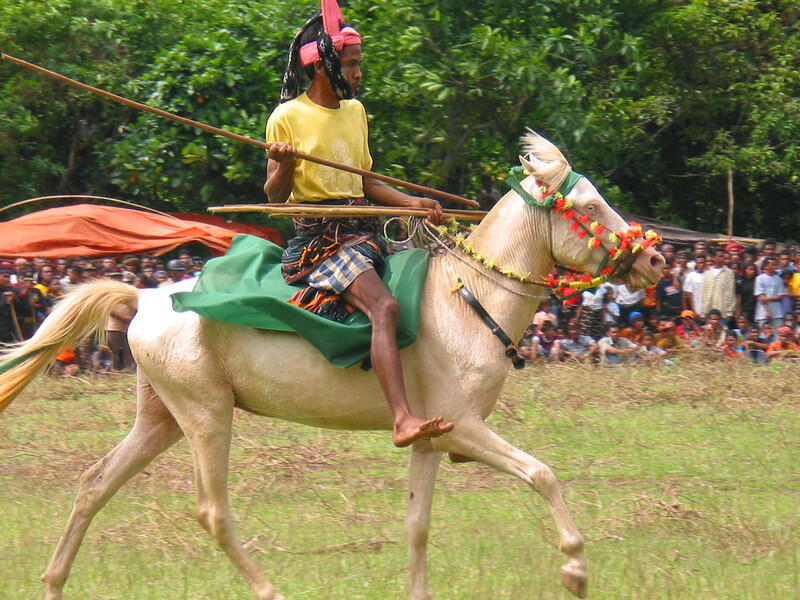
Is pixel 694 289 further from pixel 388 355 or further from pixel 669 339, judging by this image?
pixel 388 355

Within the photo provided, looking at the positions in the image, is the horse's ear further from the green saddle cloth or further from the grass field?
the grass field

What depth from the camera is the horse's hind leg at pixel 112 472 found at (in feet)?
18.2

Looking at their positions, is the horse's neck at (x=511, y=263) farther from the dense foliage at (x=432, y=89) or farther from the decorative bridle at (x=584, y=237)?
the dense foliage at (x=432, y=89)

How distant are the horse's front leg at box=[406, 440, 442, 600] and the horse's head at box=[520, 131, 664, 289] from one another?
120 centimetres

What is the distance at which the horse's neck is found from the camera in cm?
561

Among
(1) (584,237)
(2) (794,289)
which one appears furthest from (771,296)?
(1) (584,237)

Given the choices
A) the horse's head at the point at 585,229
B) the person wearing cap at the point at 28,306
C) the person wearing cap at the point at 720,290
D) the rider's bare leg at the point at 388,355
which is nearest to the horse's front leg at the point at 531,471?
the rider's bare leg at the point at 388,355

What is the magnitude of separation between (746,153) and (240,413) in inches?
486

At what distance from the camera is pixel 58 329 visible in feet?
19.5

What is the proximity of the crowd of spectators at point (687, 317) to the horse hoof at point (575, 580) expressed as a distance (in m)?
8.65

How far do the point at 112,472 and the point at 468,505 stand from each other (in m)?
2.55

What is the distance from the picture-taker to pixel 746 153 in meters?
19.8

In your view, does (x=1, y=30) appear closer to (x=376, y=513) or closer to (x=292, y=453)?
(x=292, y=453)

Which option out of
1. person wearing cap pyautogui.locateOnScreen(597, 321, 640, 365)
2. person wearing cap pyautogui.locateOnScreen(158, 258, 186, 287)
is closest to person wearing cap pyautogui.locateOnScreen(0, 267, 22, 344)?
person wearing cap pyautogui.locateOnScreen(158, 258, 186, 287)
